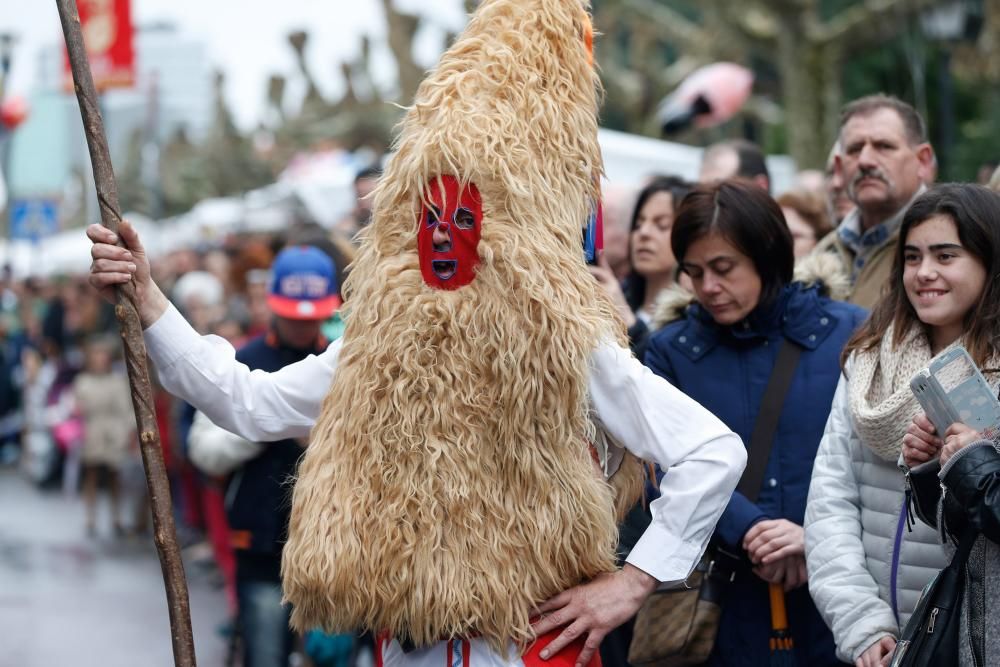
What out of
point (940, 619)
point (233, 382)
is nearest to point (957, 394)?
point (940, 619)

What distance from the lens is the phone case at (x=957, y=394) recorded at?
2.98 m

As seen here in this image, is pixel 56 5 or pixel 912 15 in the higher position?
pixel 912 15

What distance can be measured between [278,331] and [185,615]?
2.34 metres

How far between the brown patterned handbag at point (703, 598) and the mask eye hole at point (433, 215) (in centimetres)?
125

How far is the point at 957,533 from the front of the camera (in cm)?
302

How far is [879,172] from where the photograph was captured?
4.76 meters

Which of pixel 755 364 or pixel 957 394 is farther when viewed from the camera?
pixel 755 364

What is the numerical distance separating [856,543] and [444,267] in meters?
1.28

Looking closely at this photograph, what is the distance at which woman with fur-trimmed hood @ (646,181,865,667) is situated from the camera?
3.76 m

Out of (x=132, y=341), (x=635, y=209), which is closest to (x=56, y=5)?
(x=132, y=341)

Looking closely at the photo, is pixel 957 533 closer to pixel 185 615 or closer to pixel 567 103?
pixel 567 103

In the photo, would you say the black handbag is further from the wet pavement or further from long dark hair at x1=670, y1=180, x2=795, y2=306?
the wet pavement

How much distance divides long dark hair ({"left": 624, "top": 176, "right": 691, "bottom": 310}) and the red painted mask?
228cm

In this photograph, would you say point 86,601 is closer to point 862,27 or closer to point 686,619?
point 686,619
